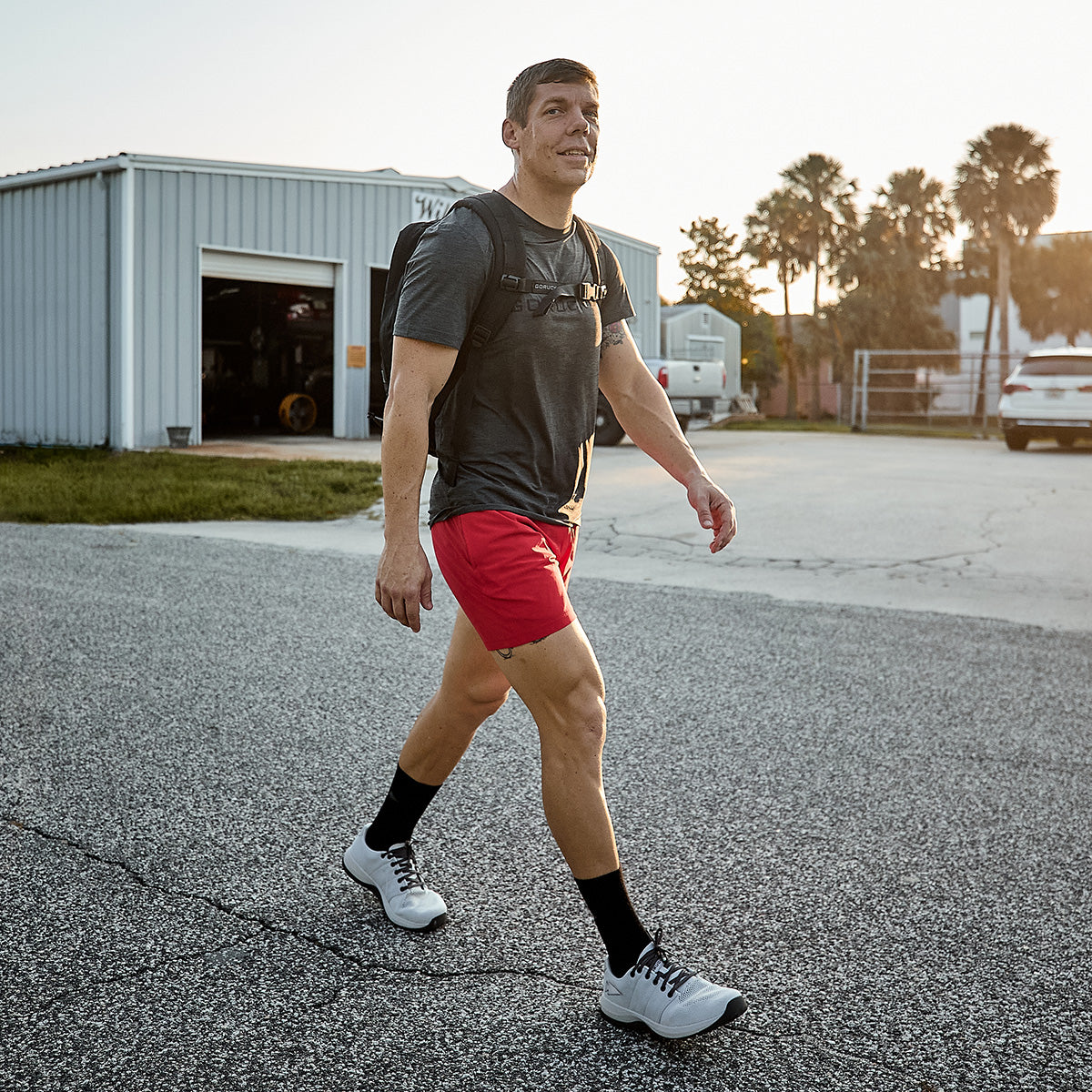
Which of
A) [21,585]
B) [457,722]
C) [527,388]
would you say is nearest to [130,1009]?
[457,722]

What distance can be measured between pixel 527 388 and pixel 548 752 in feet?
2.55

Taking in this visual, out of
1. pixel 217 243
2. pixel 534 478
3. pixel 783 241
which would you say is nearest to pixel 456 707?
pixel 534 478

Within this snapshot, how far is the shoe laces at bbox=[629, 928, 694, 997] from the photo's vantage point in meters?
2.49

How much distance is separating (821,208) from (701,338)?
19524mm

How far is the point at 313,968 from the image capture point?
277 centimetres

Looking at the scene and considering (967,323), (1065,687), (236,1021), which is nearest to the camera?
(236,1021)

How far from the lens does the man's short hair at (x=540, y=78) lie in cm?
265

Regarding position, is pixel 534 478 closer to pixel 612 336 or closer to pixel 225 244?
pixel 612 336

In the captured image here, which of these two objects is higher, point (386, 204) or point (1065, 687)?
point (386, 204)

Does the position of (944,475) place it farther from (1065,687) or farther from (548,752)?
(548,752)

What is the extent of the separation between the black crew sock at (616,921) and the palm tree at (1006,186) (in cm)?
4213

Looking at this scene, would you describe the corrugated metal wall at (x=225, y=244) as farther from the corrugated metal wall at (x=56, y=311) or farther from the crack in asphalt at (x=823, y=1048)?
the crack in asphalt at (x=823, y=1048)

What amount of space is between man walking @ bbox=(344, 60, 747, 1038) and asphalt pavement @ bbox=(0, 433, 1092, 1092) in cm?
28

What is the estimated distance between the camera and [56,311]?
1859 centimetres
